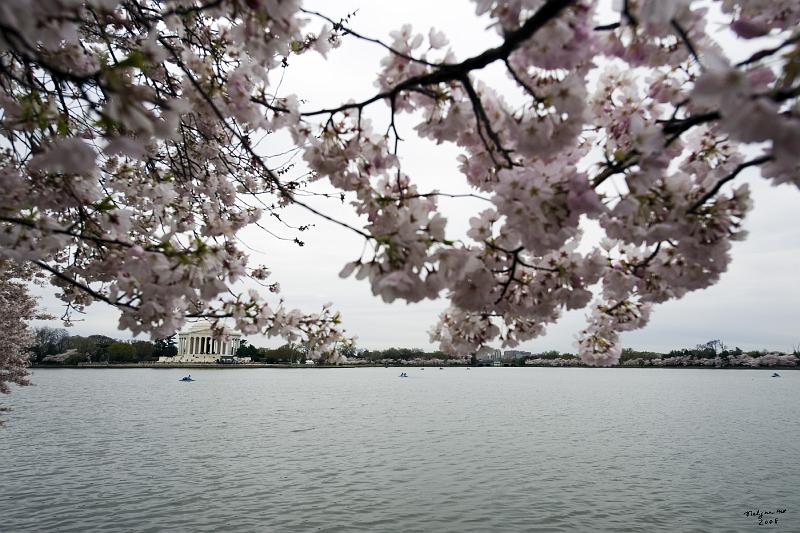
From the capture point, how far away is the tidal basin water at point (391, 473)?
37.7ft

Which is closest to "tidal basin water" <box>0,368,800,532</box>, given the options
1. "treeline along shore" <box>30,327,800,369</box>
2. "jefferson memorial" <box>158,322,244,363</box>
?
"treeline along shore" <box>30,327,800,369</box>

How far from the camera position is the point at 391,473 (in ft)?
51.8

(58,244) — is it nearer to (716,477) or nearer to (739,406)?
(716,477)

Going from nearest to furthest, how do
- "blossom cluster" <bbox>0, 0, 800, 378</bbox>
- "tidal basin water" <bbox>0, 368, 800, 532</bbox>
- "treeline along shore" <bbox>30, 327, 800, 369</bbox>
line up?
"blossom cluster" <bbox>0, 0, 800, 378</bbox>, "tidal basin water" <bbox>0, 368, 800, 532</bbox>, "treeline along shore" <bbox>30, 327, 800, 369</bbox>

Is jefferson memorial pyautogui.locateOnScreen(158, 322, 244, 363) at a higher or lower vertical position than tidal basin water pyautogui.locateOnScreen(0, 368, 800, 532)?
higher

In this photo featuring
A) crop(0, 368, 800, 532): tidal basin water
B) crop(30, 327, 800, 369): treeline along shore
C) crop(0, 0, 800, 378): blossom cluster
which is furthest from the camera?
crop(30, 327, 800, 369): treeline along shore

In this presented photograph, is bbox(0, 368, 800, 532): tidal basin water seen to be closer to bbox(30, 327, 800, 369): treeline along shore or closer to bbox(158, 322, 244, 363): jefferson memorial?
bbox(30, 327, 800, 369): treeline along shore

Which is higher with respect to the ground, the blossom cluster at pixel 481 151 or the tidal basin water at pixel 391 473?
the blossom cluster at pixel 481 151

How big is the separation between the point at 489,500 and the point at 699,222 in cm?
1213

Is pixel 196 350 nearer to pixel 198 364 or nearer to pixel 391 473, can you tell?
pixel 198 364

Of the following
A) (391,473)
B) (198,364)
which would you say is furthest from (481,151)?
(198,364)

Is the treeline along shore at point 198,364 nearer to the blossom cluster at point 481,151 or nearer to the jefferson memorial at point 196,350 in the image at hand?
the jefferson memorial at point 196,350

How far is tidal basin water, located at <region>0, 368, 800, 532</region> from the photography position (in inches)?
452

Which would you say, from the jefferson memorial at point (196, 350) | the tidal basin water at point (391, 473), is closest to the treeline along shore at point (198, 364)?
the jefferson memorial at point (196, 350)
